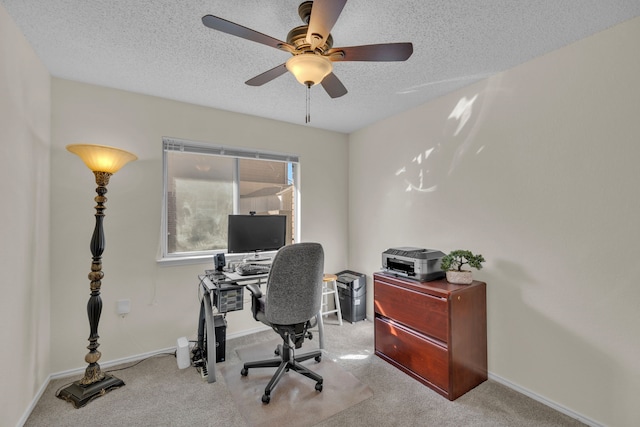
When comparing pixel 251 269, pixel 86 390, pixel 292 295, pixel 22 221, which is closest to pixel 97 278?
pixel 22 221

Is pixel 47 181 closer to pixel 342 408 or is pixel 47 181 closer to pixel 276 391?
pixel 276 391

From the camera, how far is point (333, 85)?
184 cm

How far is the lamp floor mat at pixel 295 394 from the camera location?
1.90 meters

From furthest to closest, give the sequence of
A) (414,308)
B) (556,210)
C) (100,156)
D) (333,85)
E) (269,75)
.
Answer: (414,308), (100,156), (556,210), (333,85), (269,75)

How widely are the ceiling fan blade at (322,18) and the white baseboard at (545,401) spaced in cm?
278

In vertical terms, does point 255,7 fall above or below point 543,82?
above

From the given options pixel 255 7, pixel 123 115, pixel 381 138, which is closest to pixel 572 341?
pixel 381 138

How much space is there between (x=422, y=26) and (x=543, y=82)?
1.07 meters

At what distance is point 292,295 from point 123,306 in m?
1.69

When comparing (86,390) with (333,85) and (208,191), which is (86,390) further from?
(333,85)

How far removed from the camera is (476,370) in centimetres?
227

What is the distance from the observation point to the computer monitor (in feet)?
9.21

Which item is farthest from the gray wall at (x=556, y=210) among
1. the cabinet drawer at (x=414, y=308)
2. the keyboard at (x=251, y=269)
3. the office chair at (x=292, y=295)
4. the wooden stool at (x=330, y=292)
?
the keyboard at (x=251, y=269)

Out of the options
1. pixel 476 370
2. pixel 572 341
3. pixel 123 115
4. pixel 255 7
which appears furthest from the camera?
pixel 123 115
